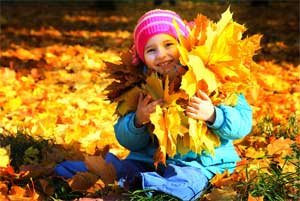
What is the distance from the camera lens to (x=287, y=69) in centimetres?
677

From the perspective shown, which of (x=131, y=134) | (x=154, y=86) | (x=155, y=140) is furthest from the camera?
(x=155, y=140)

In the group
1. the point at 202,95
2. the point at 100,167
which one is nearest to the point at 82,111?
the point at 100,167

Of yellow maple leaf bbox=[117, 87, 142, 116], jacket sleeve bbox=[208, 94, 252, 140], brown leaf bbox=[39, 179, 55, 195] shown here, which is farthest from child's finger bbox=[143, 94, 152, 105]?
brown leaf bbox=[39, 179, 55, 195]

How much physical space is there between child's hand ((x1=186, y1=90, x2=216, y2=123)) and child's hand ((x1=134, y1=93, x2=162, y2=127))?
0.16 meters

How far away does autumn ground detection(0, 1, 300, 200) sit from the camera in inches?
116

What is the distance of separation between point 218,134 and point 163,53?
0.50 metres

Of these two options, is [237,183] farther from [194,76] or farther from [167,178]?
[194,76]

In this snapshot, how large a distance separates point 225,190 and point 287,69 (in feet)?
14.2

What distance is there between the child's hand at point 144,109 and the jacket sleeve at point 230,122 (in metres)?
0.30

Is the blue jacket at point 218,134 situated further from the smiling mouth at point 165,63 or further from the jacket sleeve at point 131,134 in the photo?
the smiling mouth at point 165,63

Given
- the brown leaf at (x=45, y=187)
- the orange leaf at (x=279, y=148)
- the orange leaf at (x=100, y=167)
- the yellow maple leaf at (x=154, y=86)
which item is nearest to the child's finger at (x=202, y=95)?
the yellow maple leaf at (x=154, y=86)

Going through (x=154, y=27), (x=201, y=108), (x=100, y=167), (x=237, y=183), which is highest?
(x=154, y=27)

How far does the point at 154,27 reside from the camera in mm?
2838

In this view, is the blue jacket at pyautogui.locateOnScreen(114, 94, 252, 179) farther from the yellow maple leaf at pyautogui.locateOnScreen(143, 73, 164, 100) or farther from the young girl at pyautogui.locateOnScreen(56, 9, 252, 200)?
the yellow maple leaf at pyautogui.locateOnScreen(143, 73, 164, 100)
